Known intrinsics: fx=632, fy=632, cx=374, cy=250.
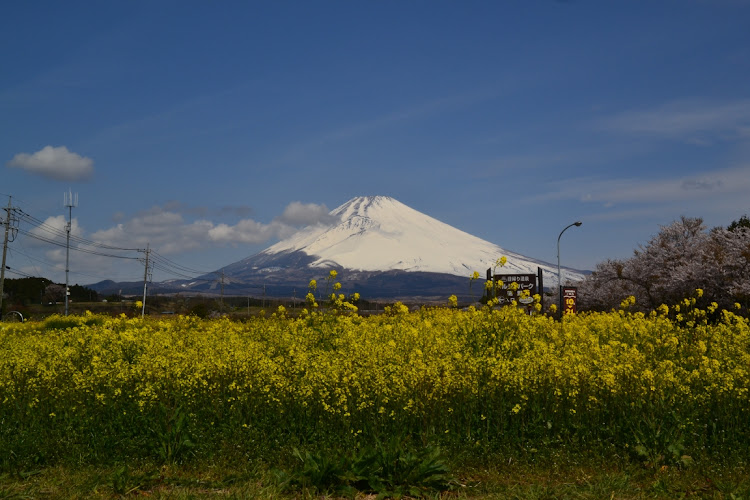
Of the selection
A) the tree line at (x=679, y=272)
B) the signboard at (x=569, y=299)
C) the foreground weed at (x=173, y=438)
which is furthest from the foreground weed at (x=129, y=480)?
the signboard at (x=569, y=299)

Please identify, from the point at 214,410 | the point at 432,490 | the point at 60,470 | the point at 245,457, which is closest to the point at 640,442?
the point at 432,490

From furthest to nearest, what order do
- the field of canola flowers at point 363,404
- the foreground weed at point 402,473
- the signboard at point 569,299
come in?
the signboard at point 569,299 → the field of canola flowers at point 363,404 → the foreground weed at point 402,473

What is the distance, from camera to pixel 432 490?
6.27 m

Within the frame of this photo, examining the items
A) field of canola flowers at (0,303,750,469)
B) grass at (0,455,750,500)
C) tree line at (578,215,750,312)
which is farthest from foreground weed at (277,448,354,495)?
tree line at (578,215,750,312)

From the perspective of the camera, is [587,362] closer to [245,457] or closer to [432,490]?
[432,490]

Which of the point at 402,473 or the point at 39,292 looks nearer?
the point at 402,473

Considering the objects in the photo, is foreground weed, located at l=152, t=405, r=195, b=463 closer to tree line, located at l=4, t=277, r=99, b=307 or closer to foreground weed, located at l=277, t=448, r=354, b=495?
foreground weed, located at l=277, t=448, r=354, b=495

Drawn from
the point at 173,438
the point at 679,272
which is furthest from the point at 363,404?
the point at 679,272

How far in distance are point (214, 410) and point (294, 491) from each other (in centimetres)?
202

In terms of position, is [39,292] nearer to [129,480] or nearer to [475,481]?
[129,480]

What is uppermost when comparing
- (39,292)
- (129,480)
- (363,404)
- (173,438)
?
(39,292)

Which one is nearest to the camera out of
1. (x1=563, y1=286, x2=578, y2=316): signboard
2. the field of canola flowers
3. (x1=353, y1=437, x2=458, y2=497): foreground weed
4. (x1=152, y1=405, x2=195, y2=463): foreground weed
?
(x1=353, y1=437, x2=458, y2=497): foreground weed

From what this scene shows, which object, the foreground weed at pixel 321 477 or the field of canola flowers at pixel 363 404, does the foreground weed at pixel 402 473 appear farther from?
the field of canola flowers at pixel 363 404

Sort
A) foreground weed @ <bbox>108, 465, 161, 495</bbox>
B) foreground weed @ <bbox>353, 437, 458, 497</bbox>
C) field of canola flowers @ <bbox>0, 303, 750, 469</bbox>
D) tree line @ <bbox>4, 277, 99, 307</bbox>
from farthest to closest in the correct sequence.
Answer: tree line @ <bbox>4, 277, 99, 307</bbox>
field of canola flowers @ <bbox>0, 303, 750, 469</bbox>
foreground weed @ <bbox>108, 465, 161, 495</bbox>
foreground weed @ <bbox>353, 437, 458, 497</bbox>
